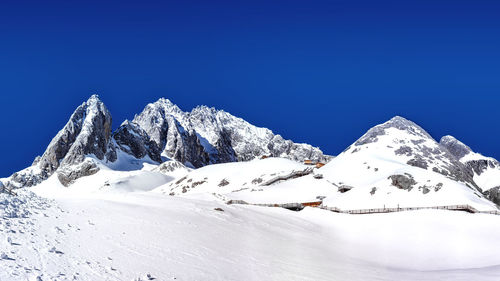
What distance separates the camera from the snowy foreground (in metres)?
17.5

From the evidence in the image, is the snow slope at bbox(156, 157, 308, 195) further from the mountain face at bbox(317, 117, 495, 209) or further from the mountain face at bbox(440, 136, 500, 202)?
the mountain face at bbox(440, 136, 500, 202)

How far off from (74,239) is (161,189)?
457 ft

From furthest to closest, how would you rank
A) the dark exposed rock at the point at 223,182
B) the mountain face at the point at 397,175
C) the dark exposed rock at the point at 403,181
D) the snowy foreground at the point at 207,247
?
the dark exposed rock at the point at 223,182 → the dark exposed rock at the point at 403,181 → the mountain face at the point at 397,175 → the snowy foreground at the point at 207,247

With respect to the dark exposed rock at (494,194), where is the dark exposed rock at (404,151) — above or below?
above

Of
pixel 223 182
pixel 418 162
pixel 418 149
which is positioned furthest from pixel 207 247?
pixel 418 149

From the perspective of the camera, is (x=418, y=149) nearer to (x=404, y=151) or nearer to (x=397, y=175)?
(x=404, y=151)

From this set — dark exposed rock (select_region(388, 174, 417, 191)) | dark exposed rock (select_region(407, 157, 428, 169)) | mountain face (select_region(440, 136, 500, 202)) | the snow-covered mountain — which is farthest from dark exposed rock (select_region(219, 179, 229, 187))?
mountain face (select_region(440, 136, 500, 202))

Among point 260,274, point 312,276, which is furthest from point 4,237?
point 312,276

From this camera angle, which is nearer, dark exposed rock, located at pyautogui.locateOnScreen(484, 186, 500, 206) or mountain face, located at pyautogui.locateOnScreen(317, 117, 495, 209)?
mountain face, located at pyautogui.locateOnScreen(317, 117, 495, 209)

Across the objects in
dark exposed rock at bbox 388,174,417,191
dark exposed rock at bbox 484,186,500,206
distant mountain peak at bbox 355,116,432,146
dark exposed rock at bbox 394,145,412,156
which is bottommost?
dark exposed rock at bbox 388,174,417,191

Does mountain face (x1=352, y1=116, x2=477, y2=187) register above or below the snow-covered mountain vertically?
above

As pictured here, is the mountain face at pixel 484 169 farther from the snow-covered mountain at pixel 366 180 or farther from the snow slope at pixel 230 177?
the snow slope at pixel 230 177

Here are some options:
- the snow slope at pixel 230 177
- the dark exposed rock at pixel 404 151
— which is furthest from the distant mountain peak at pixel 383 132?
the snow slope at pixel 230 177

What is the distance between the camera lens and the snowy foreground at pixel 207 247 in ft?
57.4
